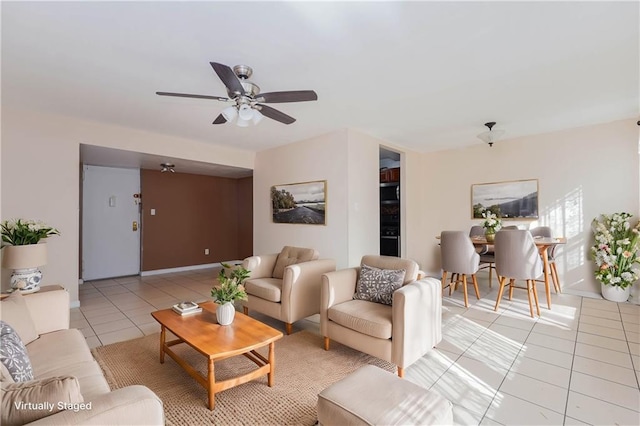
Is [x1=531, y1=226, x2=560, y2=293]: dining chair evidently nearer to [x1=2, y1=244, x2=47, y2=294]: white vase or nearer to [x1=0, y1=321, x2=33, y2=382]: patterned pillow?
[x1=0, y1=321, x2=33, y2=382]: patterned pillow

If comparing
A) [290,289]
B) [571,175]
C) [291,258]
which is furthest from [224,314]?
[571,175]

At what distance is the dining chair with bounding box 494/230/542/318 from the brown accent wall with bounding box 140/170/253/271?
18.1 feet

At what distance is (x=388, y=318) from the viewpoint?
2.33 m

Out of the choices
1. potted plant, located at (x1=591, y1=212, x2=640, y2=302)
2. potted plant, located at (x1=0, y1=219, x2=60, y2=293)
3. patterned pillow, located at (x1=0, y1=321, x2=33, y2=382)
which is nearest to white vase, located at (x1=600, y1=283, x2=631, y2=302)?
potted plant, located at (x1=591, y1=212, x2=640, y2=302)

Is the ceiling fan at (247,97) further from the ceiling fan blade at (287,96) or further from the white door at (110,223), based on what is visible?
the white door at (110,223)

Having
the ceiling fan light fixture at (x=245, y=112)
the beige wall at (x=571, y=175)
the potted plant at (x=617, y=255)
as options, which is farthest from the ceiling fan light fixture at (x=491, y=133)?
the ceiling fan light fixture at (x=245, y=112)

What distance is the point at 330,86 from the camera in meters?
2.99

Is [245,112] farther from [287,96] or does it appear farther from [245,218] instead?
[245,218]

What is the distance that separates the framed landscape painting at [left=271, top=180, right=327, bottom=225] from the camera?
187 inches

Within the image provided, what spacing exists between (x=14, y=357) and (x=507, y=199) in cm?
592

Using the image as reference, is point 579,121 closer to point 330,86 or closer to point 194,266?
point 330,86

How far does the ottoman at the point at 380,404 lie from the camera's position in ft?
4.26

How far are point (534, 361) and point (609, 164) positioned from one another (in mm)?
3441

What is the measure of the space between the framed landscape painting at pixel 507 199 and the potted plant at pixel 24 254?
6.13 metres
